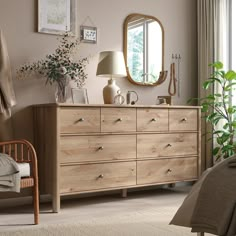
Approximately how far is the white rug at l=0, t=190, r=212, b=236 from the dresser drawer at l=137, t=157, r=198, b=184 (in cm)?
20

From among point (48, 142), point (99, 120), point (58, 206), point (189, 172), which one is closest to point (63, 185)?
point (58, 206)

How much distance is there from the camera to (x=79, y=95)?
4.23m

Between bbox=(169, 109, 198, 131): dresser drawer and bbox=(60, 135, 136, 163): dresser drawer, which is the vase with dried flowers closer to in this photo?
bbox=(60, 135, 136, 163): dresser drawer

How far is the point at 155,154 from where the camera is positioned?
4184mm

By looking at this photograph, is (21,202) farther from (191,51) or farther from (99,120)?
(191,51)

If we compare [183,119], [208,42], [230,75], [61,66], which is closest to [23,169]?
[61,66]

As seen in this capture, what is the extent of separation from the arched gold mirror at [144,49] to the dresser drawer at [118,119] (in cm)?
71

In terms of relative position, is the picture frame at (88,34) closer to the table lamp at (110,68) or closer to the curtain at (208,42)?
the table lamp at (110,68)

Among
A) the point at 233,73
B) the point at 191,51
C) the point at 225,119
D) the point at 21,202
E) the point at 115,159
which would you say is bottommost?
the point at 21,202

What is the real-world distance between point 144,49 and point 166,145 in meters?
Answer: 1.16

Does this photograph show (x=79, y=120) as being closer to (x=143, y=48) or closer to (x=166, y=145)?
(x=166, y=145)

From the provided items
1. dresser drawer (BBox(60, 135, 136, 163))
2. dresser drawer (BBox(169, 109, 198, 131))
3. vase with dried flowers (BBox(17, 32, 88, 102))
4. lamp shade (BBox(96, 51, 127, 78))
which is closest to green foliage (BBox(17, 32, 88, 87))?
vase with dried flowers (BBox(17, 32, 88, 102))

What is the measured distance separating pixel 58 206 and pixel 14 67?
1.36m

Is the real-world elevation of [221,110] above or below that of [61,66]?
below
